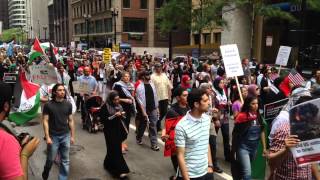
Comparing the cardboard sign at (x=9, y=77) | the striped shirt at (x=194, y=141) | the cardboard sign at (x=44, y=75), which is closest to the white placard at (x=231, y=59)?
the cardboard sign at (x=44, y=75)

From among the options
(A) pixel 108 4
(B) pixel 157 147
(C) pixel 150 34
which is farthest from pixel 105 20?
(B) pixel 157 147

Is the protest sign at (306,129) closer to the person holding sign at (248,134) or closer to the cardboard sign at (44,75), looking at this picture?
the person holding sign at (248,134)

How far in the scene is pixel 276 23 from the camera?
4238 centimetres

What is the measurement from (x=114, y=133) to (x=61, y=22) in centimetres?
11102

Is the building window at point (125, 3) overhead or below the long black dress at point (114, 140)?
overhead

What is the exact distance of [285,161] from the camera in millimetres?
3910

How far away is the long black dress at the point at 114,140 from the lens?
23.6ft

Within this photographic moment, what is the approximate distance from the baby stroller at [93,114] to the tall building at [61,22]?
9768 cm

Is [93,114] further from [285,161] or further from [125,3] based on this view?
[125,3]

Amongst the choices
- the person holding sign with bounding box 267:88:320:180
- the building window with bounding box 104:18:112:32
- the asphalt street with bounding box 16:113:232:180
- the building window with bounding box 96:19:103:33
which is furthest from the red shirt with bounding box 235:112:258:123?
the building window with bounding box 96:19:103:33

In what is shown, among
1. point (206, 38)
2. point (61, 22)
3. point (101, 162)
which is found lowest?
point (101, 162)

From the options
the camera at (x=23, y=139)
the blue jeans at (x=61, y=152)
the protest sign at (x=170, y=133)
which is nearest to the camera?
the camera at (x=23, y=139)

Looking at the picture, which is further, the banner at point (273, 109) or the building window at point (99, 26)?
the building window at point (99, 26)

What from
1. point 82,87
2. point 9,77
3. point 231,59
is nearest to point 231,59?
point 231,59
